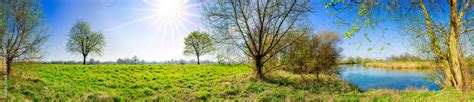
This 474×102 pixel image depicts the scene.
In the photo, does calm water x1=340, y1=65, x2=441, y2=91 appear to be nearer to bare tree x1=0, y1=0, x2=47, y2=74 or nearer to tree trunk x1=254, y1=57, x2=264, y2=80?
tree trunk x1=254, y1=57, x2=264, y2=80

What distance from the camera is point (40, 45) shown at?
12.8 m

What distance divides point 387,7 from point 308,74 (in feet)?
30.5

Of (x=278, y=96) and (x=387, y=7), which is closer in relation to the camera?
(x=387, y=7)

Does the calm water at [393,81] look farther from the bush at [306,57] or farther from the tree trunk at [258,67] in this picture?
the tree trunk at [258,67]

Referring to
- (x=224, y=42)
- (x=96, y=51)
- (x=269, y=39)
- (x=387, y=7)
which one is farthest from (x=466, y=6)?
(x=96, y=51)

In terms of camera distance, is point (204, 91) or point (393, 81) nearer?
point (204, 91)

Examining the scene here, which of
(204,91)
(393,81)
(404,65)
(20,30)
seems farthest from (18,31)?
(404,65)

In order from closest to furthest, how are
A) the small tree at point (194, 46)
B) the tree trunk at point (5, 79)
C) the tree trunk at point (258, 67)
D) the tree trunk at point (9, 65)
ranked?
1. the tree trunk at point (5, 79)
2. the tree trunk at point (9, 65)
3. the tree trunk at point (258, 67)
4. the small tree at point (194, 46)

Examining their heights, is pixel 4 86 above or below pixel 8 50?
below

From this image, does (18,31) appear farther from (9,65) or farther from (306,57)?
(306,57)

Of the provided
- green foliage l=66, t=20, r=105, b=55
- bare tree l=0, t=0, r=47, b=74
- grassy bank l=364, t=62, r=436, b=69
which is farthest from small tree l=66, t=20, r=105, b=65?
grassy bank l=364, t=62, r=436, b=69

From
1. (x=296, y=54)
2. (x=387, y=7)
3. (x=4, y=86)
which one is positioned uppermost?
(x=387, y=7)

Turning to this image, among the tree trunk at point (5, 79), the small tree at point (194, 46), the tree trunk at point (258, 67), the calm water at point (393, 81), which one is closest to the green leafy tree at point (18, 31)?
the tree trunk at point (5, 79)

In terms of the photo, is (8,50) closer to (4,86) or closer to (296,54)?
(4,86)
